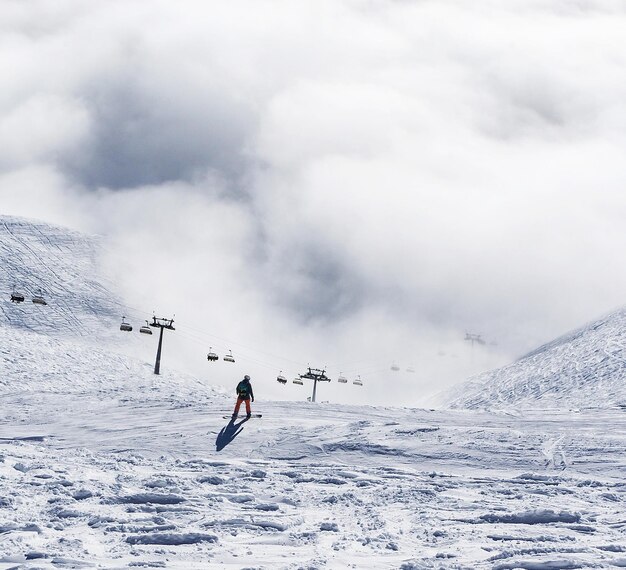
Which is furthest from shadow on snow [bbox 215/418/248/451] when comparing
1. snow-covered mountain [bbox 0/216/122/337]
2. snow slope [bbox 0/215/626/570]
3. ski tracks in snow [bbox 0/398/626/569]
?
snow-covered mountain [bbox 0/216/122/337]

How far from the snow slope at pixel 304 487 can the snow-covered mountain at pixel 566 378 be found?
90.8 feet

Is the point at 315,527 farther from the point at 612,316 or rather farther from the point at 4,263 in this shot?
the point at 4,263

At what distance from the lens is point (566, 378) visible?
2381 inches

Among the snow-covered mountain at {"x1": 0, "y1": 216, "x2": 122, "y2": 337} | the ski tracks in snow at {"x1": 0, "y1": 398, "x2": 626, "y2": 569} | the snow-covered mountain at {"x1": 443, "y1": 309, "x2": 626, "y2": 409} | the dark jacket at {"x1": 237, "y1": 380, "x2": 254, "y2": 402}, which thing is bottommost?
the ski tracks in snow at {"x1": 0, "y1": 398, "x2": 626, "y2": 569}

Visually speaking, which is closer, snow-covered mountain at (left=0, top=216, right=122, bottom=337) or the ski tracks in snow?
the ski tracks in snow

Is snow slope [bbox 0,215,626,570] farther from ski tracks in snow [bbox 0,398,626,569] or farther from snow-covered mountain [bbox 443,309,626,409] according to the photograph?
snow-covered mountain [bbox 443,309,626,409]

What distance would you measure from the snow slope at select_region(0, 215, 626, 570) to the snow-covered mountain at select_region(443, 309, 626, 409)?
2767cm

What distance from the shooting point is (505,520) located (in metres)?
11.8

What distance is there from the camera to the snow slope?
978 cm

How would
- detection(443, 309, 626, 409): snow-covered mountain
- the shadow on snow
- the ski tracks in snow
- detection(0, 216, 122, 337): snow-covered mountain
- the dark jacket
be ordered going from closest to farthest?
the ski tracks in snow, the shadow on snow, the dark jacket, detection(443, 309, 626, 409): snow-covered mountain, detection(0, 216, 122, 337): snow-covered mountain

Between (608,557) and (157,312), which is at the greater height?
(157,312)

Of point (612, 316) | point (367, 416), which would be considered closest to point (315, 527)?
point (367, 416)

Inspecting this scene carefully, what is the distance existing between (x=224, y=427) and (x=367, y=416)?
579 cm

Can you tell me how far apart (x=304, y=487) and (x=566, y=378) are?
5144 cm
